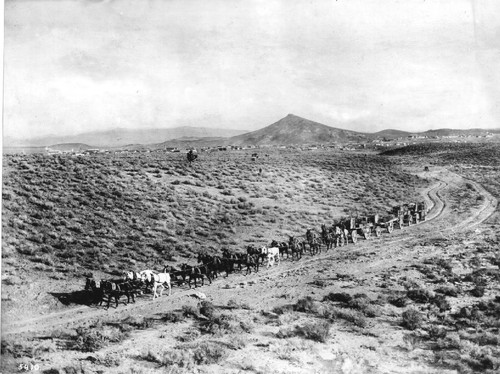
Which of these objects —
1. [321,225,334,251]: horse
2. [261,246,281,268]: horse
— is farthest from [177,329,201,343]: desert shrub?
[321,225,334,251]: horse

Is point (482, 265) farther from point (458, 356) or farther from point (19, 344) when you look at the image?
point (19, 344)

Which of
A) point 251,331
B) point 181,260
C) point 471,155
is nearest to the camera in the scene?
point 251,331

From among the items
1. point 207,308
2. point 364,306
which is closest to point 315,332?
point 364,306

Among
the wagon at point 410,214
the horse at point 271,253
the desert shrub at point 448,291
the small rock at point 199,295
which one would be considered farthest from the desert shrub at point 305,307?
the wagon at point 410,214

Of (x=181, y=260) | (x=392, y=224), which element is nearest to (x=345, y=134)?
(x=392, y=224)

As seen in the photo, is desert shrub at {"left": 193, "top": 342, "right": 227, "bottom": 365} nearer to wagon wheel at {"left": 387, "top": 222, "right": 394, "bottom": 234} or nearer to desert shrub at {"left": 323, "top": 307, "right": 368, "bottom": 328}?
desert shrub at {"left": 323, "top": 307, "right": 368, "bottom": 328}

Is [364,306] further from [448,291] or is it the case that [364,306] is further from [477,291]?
[477,291]
